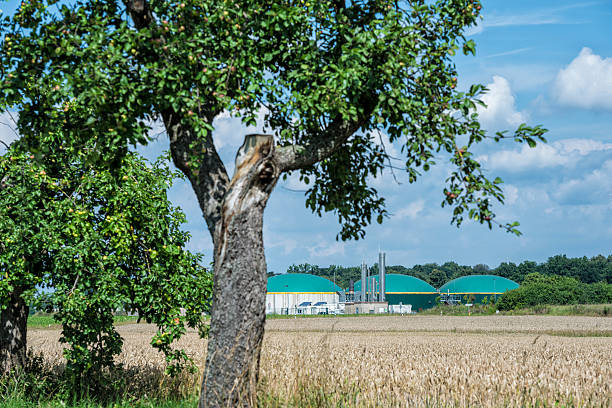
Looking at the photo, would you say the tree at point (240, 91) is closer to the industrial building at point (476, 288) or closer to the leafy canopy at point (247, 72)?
the leafy canopy at point (247, 72)

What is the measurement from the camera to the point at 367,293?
91.4 meters

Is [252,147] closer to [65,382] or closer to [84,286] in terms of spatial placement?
[84,286]

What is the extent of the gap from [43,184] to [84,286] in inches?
109

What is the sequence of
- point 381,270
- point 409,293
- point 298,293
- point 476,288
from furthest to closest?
point 476,288 < point 409,293 < point 298,293 < point 381,270

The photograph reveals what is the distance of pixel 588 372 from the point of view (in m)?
13.4


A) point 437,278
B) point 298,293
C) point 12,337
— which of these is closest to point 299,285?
point 298,293

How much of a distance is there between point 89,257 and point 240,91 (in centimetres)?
569

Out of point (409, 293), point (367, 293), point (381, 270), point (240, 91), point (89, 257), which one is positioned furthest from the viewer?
point (409, 293)

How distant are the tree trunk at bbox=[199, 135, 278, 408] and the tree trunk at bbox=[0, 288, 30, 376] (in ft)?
22.1

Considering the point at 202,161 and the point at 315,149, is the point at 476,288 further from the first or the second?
the point at 202,161

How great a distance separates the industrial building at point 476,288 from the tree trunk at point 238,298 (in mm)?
100455

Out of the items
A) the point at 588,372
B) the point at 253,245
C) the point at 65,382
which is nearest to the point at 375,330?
the point at 588,372

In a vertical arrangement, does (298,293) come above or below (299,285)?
below

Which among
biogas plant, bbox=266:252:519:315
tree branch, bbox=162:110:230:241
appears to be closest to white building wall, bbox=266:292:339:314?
biogas plant, bbox=266:252:519:315
